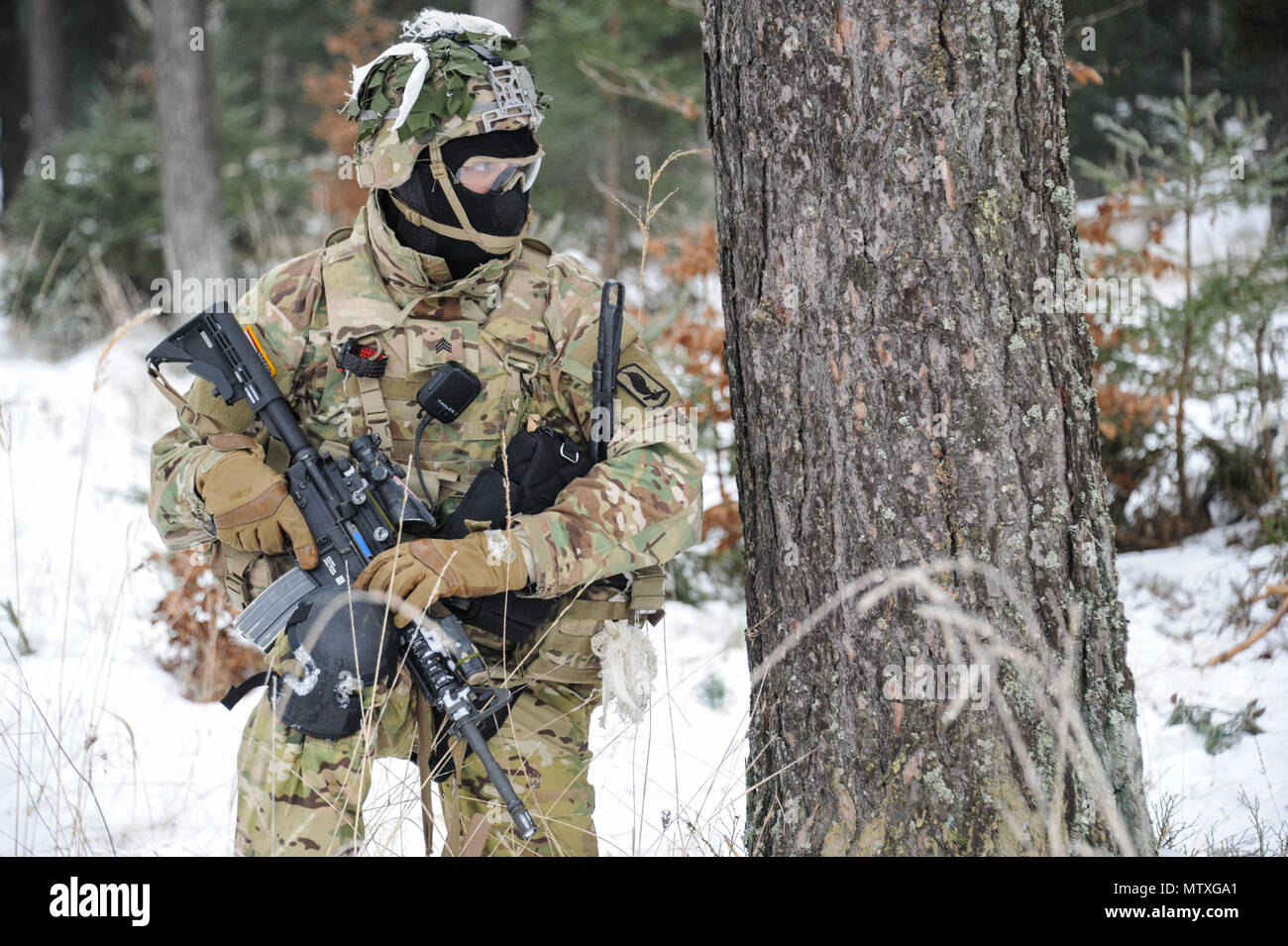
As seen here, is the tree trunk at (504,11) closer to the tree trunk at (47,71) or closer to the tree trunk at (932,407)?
the tree trunk at (932,407)

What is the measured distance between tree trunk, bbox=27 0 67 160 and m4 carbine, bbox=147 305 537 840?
16.5 metres

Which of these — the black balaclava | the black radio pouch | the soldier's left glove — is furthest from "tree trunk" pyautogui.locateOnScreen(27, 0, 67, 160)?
the soldier's left glove

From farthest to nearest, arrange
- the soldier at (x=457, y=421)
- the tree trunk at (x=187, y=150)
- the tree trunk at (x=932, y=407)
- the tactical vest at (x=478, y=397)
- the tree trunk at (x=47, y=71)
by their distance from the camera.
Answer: the tree trunk at (x=47, y=71) → the tree trunk at (x=187, y=150) → the tactical vest at (x=478, y=397) → the soldier at (x=457, y=421) → the tree trunk at (x=932, y=407)

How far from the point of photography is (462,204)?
2209 mm

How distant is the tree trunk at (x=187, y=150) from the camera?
29.2 ft

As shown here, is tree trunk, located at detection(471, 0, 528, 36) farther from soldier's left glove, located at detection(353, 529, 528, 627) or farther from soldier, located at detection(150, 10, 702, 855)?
soldier's left glove, located at detection(353, 529, 528, 627)

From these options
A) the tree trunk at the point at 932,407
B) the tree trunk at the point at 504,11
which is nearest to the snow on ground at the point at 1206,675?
the tree trunk at the point at 932,407

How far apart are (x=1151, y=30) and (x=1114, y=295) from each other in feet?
35.9

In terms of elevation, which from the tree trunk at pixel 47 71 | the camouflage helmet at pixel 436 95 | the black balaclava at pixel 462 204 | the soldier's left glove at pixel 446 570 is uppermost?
the tree trunk at pixel 47 71

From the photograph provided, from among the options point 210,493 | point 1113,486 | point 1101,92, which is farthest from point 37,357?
point 1101,92

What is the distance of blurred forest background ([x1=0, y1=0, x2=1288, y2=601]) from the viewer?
4.76m

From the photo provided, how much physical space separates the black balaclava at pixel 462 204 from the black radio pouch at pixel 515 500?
1.47ft

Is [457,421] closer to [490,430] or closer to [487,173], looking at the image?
[490,430]

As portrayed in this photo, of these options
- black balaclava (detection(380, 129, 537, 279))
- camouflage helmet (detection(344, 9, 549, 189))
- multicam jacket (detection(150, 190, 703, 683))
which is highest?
camouflage helmet (detection(344, 9, 549, 189))
